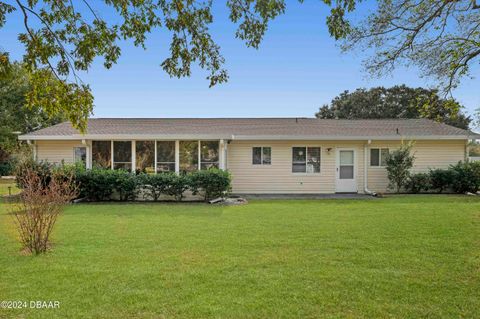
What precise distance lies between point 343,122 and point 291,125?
335 centimetres

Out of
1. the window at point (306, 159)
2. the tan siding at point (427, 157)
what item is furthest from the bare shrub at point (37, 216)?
the tan siding at point (427, 157)

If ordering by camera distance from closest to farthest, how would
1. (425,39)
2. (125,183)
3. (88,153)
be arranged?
(425,39), (125,183), (88,153)

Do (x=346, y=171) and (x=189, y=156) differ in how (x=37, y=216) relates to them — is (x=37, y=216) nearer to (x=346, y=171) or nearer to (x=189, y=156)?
(x=189, y=156)

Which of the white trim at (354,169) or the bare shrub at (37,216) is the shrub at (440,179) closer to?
the white trim at (354,169)

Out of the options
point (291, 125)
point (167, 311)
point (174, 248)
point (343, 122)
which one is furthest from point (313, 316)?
point (343, 122)

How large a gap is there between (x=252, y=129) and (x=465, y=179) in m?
9.87

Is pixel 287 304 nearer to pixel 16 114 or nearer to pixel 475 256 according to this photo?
pixel 475 256

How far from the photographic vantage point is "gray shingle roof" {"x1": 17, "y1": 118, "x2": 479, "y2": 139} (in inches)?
610

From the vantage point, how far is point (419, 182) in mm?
15406

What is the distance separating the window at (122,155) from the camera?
15.0 metres

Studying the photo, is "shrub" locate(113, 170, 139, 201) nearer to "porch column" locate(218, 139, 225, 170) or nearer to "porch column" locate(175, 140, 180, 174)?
"porch column" locate(175, 140, 180, 174)

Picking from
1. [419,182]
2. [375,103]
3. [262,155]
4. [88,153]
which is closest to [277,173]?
[262,155]

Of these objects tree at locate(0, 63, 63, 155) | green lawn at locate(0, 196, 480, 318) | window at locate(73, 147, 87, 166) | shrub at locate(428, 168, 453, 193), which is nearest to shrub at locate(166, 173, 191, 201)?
green lawn at locate(0, 196, 480, 318)

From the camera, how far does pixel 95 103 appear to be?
4.91 m
